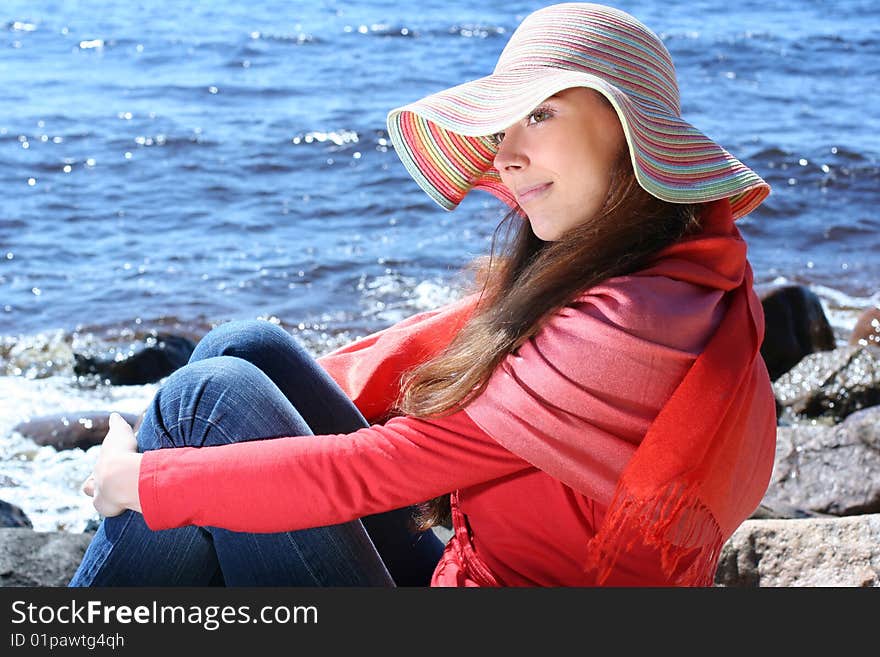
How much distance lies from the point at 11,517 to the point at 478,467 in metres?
2.95

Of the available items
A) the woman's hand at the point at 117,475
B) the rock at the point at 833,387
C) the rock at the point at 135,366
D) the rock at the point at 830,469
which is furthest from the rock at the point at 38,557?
the rock at the point at 833,387

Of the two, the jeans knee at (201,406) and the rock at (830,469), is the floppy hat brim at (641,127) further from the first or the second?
the rock at (830,469)

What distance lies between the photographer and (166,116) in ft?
40.1

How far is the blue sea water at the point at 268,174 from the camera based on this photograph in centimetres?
775

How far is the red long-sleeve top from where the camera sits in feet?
6.60

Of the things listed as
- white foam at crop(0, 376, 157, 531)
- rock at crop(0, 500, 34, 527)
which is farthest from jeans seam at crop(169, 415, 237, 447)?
white foam at crop(0, 376, 157, 531)

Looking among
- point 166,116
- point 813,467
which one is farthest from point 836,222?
point 166,116

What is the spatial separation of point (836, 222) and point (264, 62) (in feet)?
25.6

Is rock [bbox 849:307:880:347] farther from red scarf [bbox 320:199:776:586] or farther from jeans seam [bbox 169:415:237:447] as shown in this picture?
jeans seam [bbox 169:415:237:447]

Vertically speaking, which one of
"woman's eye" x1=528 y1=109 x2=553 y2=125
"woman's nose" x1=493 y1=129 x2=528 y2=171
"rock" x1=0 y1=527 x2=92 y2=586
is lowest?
"rock" x1=0 y1=527 x2=92 y2=586

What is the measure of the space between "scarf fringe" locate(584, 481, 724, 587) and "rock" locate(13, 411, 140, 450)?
416 centimetres

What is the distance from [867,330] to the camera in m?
7.11

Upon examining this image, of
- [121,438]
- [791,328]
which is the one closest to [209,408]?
[121,438]

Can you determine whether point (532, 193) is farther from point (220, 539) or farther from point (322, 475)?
point (220, 539)
